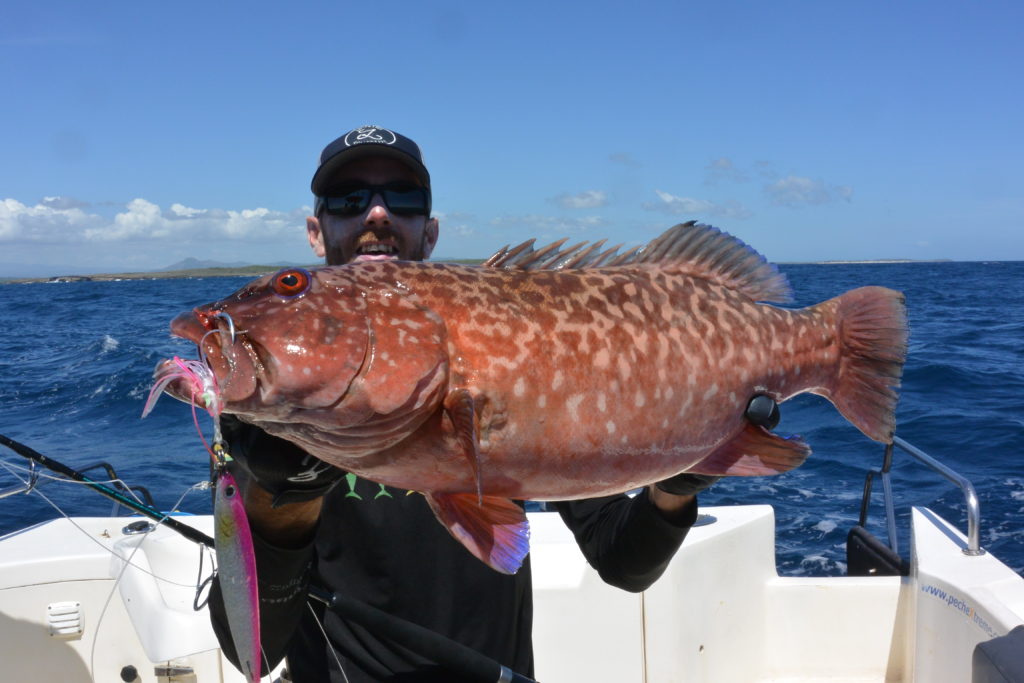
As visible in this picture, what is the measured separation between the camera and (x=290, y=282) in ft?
6.52

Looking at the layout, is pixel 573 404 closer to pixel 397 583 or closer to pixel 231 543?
pixel 231 543

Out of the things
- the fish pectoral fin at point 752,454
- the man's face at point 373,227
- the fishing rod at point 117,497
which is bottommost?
the fishing rod at point 117,497

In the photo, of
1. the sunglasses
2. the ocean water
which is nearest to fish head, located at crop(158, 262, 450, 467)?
the sunglasses

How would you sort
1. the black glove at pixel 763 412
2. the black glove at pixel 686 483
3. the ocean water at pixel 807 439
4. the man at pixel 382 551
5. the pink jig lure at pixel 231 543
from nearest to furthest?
the pink jig lure at pixel 231 543 → the black glove at pixel 763 412 → the man at pixel 382 551 → the black glove at pixel 686 483 → the ocean water at pixel 807 439

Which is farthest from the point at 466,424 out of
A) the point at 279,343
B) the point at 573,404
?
the point at 279,343

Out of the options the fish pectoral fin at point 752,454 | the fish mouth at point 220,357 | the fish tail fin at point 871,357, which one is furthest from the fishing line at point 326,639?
the fish tail fin at point 871,357

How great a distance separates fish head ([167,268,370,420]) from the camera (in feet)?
5.81

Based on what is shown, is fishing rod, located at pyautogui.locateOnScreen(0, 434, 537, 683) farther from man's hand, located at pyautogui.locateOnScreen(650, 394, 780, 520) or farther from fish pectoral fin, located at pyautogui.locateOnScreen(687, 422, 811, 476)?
fish pectoral fin, located at pyautogui.locateOnScreen(687, 422, 811, 476)

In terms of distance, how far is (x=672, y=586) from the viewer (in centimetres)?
443

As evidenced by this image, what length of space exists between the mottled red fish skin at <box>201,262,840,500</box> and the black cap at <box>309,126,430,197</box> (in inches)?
51.2

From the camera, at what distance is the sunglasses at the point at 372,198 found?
3303 millimetres

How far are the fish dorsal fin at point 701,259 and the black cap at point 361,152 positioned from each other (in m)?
1.25

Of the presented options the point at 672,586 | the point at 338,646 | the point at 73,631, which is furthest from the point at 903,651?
the point at 73,631

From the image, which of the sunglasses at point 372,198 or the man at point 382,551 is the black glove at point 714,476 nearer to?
the man at point 382,551
